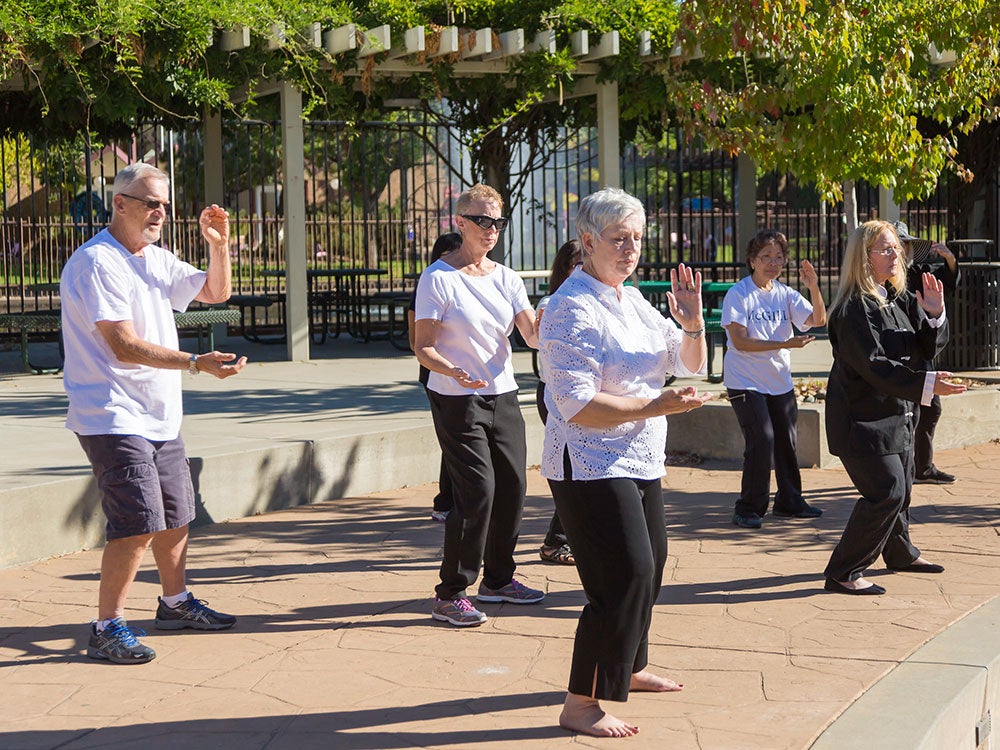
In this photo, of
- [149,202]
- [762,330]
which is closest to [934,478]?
[762,330]

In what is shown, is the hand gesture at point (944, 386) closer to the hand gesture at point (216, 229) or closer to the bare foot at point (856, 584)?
the bare foot at point (856, 584)

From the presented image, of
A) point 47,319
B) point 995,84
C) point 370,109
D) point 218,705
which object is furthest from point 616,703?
point 370,109

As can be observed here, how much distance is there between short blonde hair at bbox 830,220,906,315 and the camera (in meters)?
5.79

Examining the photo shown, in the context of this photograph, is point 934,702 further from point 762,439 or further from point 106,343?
point 762,439

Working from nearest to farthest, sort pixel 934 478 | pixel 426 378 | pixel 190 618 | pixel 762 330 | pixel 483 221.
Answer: pixel 190 618 < pixel 483 221 < pixel 426 378 < pixel 762 330 < pixel 934 478

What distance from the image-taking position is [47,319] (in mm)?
12203

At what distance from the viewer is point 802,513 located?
7730 millimetres

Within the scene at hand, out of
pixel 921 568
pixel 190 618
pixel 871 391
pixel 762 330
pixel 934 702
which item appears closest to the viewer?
pixel 934 702

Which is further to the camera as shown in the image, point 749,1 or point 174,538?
point 749,1

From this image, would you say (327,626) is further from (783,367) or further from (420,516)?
(783,367)

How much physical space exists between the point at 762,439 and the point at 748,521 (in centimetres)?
44

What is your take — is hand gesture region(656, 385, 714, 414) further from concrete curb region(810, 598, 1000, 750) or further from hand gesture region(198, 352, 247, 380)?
hand gesture region(198, 352, 247, 380)

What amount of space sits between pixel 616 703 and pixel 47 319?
896 centimetres

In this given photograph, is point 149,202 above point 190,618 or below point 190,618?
above
